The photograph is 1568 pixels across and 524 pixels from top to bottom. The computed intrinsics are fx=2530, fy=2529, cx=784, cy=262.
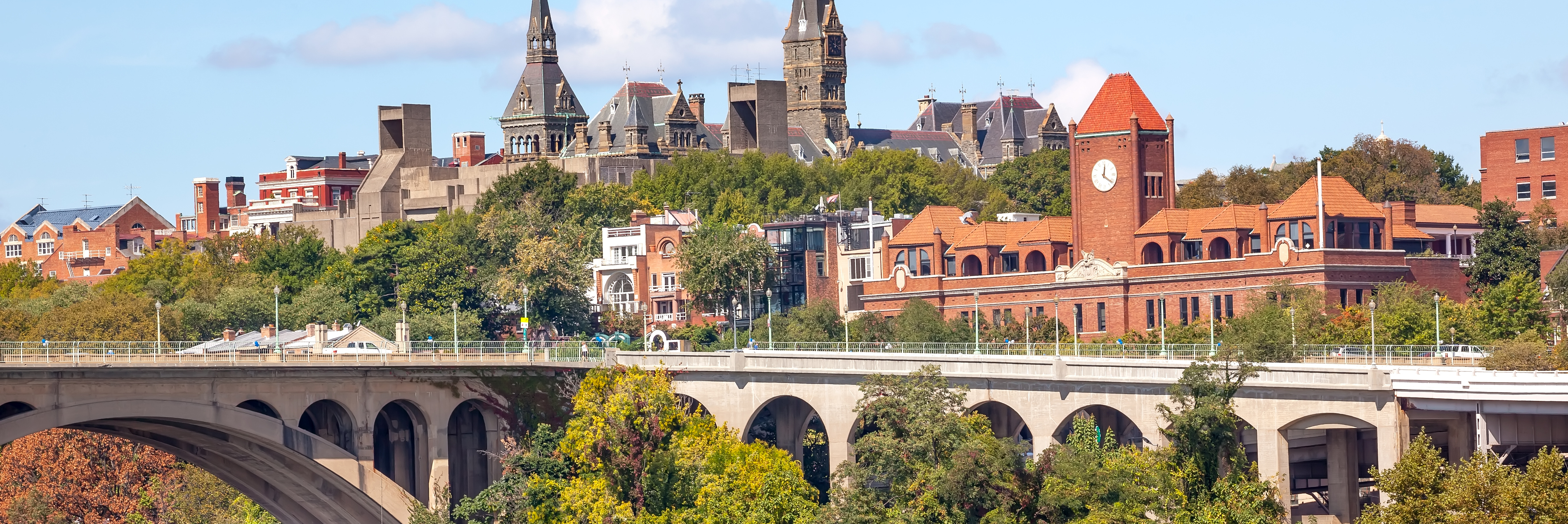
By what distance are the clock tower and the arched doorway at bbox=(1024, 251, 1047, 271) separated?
2766 millimetres

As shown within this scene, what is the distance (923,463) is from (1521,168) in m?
70.2

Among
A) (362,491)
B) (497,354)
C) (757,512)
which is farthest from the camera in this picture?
(497,354)

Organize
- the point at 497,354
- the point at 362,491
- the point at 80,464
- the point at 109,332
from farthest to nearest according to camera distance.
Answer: the point at 109,332 → the point at 80,464 → the point at 497,354 → the point at 362,491

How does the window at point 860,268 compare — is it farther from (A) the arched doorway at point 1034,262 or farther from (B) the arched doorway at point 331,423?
(B) the arched doorway at point 331,423

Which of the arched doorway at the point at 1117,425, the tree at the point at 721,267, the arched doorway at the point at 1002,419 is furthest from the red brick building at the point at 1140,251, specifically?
the arched doorway at the point at 1002,419

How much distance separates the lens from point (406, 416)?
103750mm

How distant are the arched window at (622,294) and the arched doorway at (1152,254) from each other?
143ft

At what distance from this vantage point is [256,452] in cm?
9800

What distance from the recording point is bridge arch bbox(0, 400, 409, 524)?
301 feet

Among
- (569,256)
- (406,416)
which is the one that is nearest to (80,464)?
(406,416)

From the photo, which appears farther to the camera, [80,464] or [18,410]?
[80,464]

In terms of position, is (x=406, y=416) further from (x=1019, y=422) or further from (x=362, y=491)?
(x=1019, y=422)

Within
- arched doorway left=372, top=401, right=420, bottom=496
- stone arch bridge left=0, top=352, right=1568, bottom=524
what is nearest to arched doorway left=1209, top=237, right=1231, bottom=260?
stone arch bridge left=0, top=352, right=1568, bottom=524

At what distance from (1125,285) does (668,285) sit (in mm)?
42018
